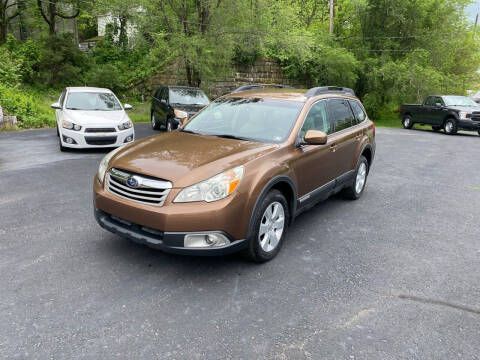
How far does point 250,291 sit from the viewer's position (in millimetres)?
3438

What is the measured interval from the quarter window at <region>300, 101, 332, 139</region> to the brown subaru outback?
0.05 ft

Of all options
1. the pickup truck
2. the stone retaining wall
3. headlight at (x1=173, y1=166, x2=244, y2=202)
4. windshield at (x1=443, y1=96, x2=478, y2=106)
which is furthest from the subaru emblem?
the stone retaining wall

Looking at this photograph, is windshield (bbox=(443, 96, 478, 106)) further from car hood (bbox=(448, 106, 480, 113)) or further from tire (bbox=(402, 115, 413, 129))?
tire (bbox=(402, 115, 413, 129))

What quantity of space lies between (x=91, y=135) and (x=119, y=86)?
15.0 meters

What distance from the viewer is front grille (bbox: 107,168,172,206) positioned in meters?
3.41

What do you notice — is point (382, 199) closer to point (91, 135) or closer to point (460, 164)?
point (460, 164)

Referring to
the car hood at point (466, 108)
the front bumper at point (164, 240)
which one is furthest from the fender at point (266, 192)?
the car hood at point (466, 108)

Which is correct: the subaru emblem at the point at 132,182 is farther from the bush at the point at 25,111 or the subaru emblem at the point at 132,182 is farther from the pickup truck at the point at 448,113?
the pickup truck at the point at 448,113

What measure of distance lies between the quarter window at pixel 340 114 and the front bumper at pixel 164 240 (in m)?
2.63

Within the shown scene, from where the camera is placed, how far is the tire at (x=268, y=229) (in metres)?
3.71

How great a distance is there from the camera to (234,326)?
2.93 meters

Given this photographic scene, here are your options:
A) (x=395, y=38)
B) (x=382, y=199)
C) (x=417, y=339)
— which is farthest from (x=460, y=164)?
(x=395, y=38)

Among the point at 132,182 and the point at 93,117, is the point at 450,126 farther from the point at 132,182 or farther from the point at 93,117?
the point at 132,182

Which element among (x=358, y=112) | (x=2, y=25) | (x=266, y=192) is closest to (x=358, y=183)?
(x=358, y=112)
